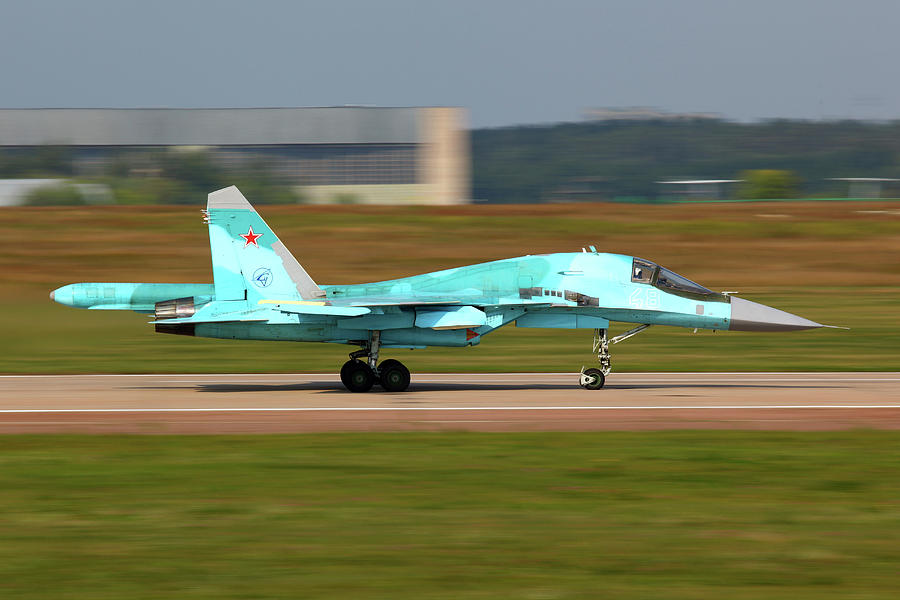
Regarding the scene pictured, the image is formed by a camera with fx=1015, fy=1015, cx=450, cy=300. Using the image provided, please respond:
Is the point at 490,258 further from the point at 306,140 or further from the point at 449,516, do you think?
the point at 306,140

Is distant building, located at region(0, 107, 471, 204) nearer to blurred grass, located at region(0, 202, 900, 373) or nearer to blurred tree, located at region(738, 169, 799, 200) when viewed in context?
blurred tree, located at region(738, 169, 799, 200)

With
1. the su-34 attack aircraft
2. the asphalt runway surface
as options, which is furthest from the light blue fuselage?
the asphalt runway surface

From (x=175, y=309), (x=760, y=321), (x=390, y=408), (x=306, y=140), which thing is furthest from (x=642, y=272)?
(x=306, y=140)

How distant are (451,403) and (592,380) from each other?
345 centimetres

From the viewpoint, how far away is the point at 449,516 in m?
10.3

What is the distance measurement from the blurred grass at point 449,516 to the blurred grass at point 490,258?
35.5 ft

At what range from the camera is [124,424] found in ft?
52.0

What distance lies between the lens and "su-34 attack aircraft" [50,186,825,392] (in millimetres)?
19125

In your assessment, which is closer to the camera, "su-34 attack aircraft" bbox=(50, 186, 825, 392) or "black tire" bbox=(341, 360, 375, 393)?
"su-34 attack aircraft" bbox=(50, 186, 825, 392)

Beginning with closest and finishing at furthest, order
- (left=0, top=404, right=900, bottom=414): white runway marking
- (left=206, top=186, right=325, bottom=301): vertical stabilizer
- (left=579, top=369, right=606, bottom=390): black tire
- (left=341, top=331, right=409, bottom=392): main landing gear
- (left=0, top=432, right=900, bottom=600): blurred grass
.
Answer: (left=0, top=432, right=900, bottom=600): blurred grass, (left=0, top=404, right=900, bottom=414): white runway marking, (left=206, top=186, right=325, bottom=301): vertical stabilizer, (left=341, top=331, right=409, bottom=392): main landing gear, (left=579, top=369, right=606, bottom=390): black tire

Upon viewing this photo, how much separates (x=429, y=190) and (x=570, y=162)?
94.0 meters

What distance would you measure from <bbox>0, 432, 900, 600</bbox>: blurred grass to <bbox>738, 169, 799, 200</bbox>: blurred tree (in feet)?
251

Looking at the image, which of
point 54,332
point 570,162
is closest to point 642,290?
point 54,332

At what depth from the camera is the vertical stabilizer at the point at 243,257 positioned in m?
19.5
